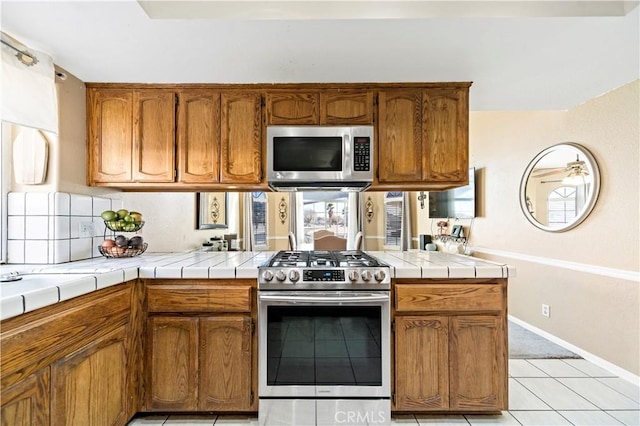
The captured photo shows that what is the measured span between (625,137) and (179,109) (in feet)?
10.9

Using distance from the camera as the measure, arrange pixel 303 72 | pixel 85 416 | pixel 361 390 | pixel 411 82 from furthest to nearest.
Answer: pixel 411 82 → pixel 303 72 → pixel 361 390 → pixel 85 416

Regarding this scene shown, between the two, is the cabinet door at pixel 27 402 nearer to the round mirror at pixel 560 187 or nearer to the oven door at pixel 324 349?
the oven door at pixel 324 349

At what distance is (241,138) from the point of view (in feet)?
7.67

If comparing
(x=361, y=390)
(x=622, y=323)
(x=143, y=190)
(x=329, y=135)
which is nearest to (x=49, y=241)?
(x=143, y=190)

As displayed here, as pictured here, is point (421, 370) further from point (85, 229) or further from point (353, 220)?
point (353, 220)

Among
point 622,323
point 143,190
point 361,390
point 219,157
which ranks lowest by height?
point 361,390

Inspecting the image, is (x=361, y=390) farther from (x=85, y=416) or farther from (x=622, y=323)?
(x=622, y=323)

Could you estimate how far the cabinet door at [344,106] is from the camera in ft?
7.62

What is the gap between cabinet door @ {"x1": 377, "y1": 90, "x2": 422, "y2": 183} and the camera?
7.61 ft

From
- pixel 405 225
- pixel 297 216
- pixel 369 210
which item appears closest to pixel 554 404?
pixel 405 225

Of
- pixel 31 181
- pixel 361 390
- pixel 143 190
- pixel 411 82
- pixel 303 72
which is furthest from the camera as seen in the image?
pixel 143 190

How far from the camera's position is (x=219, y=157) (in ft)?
7.66

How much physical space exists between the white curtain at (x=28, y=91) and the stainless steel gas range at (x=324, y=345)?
4.93 feet

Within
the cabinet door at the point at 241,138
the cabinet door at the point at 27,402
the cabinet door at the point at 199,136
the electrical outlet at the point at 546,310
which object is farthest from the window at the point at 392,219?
the cabinet door at the point at 27,402
